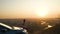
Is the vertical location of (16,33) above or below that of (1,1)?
below

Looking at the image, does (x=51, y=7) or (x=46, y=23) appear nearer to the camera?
(x=51, y=7)

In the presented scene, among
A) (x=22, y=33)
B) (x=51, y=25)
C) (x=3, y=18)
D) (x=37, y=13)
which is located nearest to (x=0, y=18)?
(x=3, y=18)

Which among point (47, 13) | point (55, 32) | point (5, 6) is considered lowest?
point (55, 32)

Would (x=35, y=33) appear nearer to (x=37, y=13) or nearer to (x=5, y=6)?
(x=37, y=13)

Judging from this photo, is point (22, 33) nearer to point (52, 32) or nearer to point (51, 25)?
point (52, 32)

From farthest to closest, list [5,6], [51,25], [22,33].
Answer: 1. [51,25]
2. [5,6]
3. [22,33]

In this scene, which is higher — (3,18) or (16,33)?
(3,18)

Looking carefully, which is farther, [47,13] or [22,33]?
[47,13]

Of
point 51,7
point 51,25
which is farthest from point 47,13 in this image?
point 51,25

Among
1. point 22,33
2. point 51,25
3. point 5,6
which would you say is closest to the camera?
point 22,33
